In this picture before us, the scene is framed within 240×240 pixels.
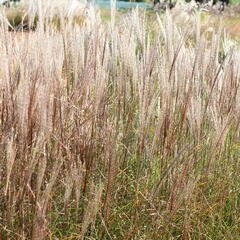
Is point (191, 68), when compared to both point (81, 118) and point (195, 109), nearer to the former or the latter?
point (195, 109)

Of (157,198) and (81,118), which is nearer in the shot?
(157,198)

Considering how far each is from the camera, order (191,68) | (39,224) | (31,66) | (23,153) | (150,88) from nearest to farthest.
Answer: (39,224), (23,153), (31,66), (150,88), (191,68)

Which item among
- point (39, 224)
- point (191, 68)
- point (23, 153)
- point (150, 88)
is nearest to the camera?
point (39, 224)

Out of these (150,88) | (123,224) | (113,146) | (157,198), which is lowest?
(123,224)

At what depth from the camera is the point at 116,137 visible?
1895 mm

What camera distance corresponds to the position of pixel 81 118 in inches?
79.2

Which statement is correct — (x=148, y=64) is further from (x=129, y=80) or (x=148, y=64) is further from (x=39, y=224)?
(x=39, y=224)

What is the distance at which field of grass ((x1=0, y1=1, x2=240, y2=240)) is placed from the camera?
1691 millimetres

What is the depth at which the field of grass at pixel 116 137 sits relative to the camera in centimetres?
169

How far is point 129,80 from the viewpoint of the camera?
2.18m

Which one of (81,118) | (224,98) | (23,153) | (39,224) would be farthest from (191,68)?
(39,224)

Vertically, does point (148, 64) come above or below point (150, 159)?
above

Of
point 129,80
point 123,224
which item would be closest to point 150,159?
point 123,224

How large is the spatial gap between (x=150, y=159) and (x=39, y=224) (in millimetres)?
624
